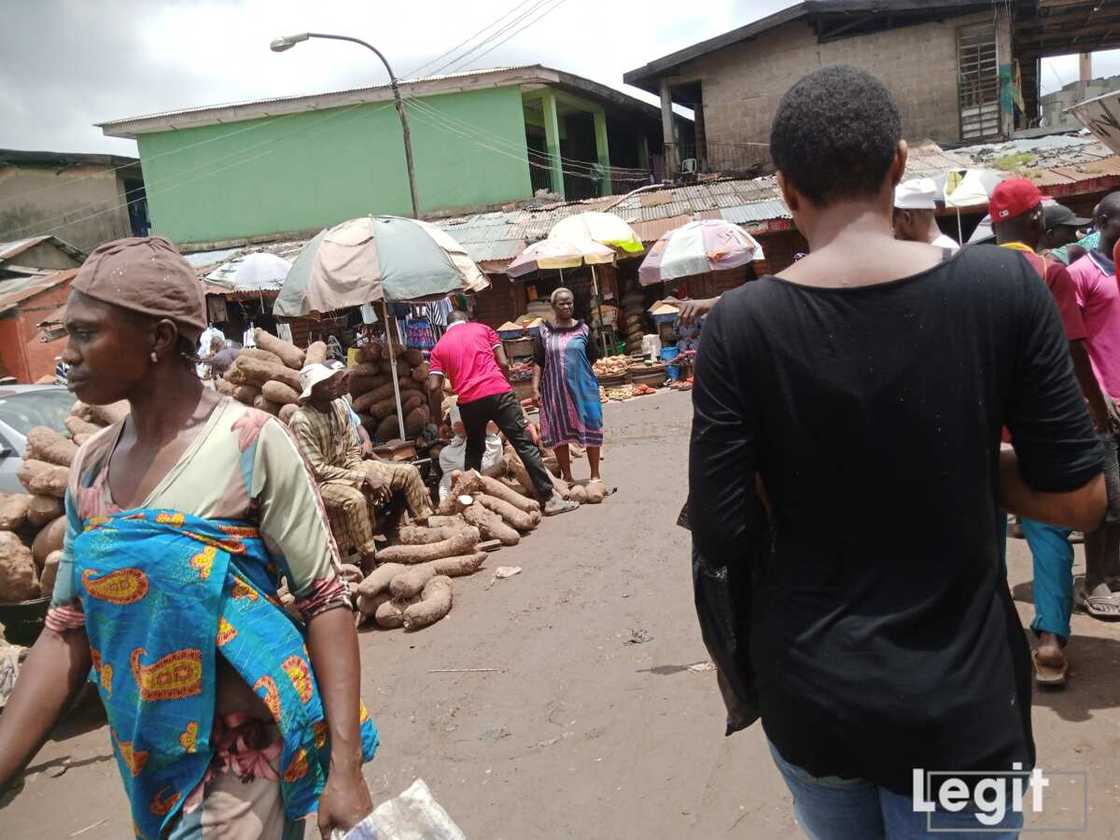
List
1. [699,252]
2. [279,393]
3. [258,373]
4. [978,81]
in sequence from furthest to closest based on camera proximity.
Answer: [978,81]
[699,252]
[258,373]
[279,393]

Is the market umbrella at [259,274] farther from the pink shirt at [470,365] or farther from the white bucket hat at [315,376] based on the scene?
the white bucket hat at [315,376]

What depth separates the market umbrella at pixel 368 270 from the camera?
24.5ft

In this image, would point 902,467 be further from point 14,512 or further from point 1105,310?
point 14,512

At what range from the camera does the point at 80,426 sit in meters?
6.05

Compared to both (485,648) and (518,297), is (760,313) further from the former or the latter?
(518,297)

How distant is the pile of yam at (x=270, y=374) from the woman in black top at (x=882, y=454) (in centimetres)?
572

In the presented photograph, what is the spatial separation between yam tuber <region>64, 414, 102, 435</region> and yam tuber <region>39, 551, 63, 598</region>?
1052 mm

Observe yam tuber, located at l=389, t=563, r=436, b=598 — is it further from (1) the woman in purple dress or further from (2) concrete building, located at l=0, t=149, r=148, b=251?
(2) concrete building, located at l=0, t=149, r=148, b=251

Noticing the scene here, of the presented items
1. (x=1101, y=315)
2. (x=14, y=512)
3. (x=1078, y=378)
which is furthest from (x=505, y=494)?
(x=1078, y=378)

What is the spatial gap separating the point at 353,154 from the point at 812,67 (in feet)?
38.2

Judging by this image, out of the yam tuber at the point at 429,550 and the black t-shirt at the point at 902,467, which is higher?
the black t-shirt at the point at 902,467

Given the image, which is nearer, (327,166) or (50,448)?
(50,448)

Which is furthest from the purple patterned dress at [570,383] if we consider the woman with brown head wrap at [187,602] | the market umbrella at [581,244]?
the woman with brown head wrap at [187,602]

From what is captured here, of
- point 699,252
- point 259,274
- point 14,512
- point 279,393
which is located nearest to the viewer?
point 14,512
